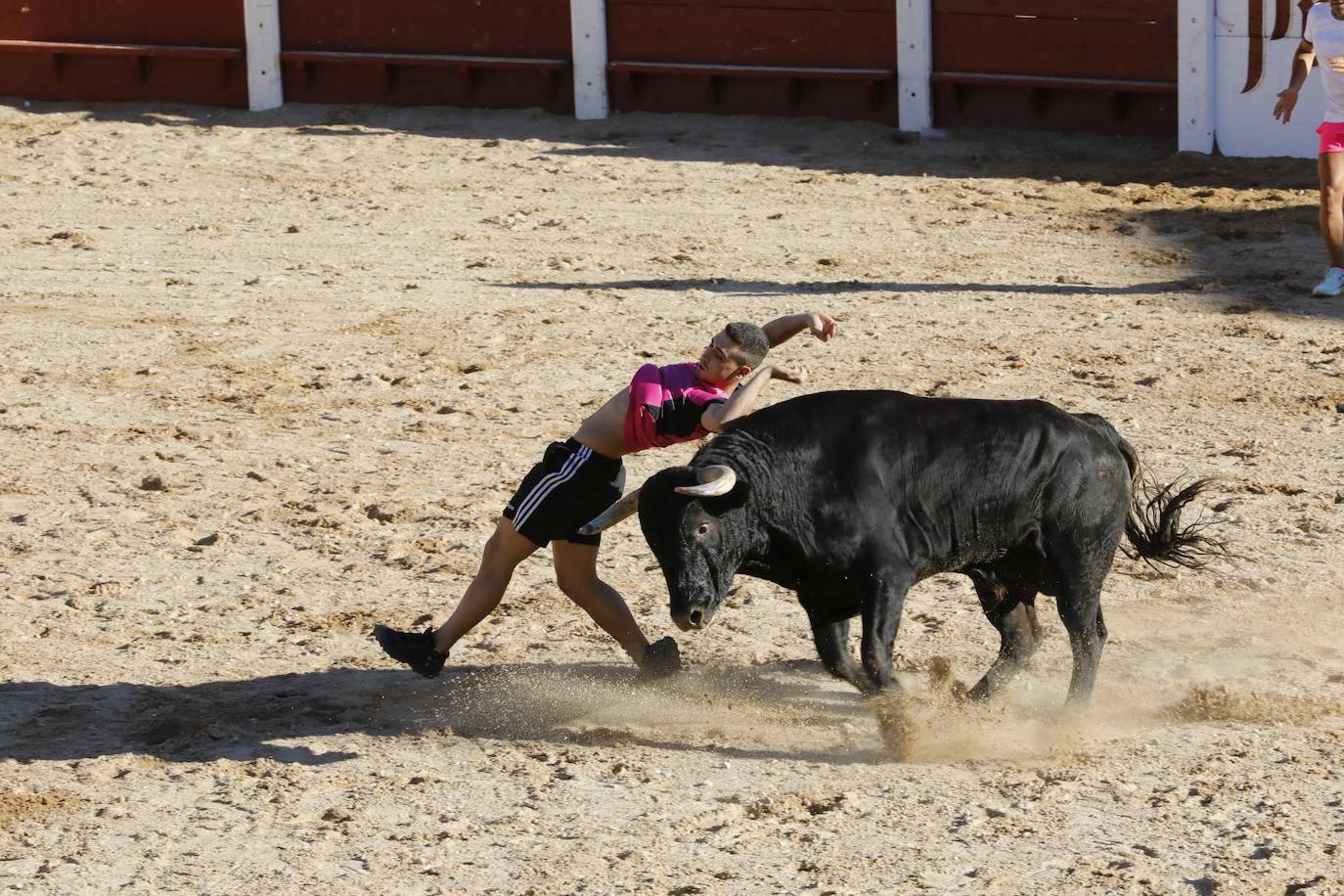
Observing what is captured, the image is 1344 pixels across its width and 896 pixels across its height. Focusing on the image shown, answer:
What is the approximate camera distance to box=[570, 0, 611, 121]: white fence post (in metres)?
12.8

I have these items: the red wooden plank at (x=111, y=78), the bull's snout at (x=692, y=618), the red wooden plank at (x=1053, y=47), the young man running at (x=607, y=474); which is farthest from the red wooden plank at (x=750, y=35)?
the bull's snout at (x=692, y=618)

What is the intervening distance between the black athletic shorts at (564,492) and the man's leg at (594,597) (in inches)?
3.7

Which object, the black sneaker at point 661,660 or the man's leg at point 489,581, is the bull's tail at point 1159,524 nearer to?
the black sneaker at point 661,660

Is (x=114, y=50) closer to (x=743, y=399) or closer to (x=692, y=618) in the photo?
(x=743, y=399)

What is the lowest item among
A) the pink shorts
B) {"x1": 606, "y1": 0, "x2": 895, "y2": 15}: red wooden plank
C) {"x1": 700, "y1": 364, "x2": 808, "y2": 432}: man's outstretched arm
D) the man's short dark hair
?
{"x1": 700, "y1": 364, "x2": 808, "y2": 432}: man's outstretched arm

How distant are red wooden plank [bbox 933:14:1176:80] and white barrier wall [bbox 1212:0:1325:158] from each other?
0.45 m

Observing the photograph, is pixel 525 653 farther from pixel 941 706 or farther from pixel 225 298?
pixel 225 298

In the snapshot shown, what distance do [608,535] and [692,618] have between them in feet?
5.81

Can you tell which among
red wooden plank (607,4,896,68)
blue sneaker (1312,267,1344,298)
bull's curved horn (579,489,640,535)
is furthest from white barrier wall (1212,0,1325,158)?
bull's curved horn (579,489,640,535)

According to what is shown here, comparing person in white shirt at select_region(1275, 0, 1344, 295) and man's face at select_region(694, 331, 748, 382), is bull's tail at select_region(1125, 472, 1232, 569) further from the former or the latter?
person in white shirt at select_region(1275, 0, 1344, 295)

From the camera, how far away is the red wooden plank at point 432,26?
13.0 metres

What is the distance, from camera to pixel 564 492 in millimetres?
4738

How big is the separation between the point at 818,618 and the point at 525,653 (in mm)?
1001

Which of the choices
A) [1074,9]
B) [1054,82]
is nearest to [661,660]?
[1054,82]
